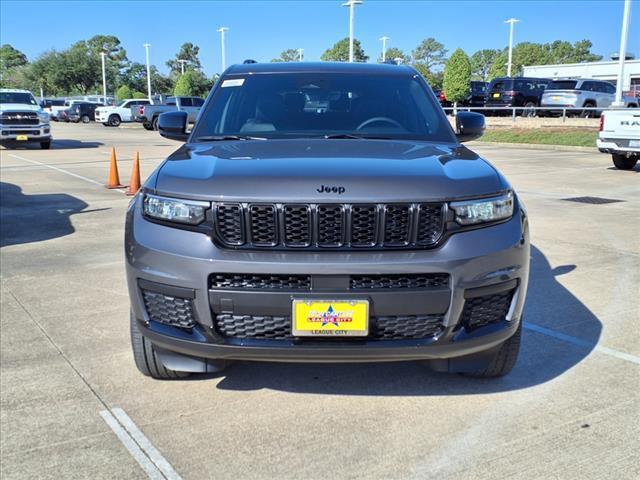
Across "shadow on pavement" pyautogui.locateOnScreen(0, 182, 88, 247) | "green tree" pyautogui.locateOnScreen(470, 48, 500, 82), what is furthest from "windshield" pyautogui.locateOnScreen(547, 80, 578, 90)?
"green tree" pyautogui.locateOnScreen(470, 48, 500, 82)

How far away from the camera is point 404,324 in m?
2.93

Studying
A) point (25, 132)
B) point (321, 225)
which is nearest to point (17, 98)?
point (25, 132)

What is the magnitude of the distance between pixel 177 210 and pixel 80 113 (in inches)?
1976

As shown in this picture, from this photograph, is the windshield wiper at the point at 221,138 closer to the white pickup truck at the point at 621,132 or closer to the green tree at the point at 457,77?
the white pickup truck at the point at 621,132

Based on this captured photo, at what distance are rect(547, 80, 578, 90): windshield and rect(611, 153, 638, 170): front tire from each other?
15.5m

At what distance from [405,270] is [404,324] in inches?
10.5

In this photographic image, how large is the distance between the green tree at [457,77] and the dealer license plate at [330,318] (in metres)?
43.4

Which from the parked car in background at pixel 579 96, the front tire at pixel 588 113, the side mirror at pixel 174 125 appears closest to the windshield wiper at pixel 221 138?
the side mirror at pixel 174 125

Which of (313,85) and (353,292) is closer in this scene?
(353,292)

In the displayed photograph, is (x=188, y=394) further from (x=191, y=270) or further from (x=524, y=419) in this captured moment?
(x=524, y=419)

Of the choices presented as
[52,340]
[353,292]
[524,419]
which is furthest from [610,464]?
[52,340]

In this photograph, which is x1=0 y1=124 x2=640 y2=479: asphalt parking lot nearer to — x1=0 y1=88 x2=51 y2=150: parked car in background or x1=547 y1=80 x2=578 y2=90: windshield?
x1=0 y1=88 x2=51 y2=150: parked car in background

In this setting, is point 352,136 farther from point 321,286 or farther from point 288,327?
point 288,327

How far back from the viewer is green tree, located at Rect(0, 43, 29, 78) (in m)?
124
